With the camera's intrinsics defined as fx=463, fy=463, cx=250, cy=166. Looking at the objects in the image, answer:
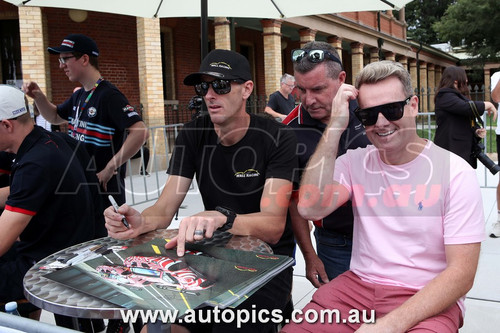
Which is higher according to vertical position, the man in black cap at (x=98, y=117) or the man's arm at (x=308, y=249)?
the man in black cap at (x=98, y=117)

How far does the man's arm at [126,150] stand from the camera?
3.84 m

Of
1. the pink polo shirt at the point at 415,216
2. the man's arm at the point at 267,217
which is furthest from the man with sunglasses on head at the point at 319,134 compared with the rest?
the pink polo shirt at the point at 415,216

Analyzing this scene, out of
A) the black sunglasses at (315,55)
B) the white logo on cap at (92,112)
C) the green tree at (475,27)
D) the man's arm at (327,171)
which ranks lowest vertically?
the man's arm at (327,171)

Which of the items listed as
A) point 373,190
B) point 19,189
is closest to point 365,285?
point 373,190

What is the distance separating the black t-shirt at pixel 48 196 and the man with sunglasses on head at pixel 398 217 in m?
1.40

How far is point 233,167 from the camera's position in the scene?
2555 millimetres

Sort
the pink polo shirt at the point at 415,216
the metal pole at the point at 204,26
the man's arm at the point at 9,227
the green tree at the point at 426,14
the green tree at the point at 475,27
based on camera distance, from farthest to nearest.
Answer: the green tree at the point at 426,14 → the green tree at the point at 475,27 → the metal pole at the point at 204,26 → the man's arm at the point at 9,227 → the pink polo shirt at the point at 415,216

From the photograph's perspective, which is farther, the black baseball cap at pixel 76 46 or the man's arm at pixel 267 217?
the black baseball cap at pixel 76 46

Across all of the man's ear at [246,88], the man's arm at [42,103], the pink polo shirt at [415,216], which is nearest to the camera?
the pink polo shirt at [415,216]

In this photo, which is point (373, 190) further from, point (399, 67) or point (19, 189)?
point (19, 189)

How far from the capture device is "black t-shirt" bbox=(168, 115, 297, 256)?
99.3 inches

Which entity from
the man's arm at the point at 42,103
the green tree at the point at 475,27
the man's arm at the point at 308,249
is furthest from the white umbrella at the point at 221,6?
the green tree at the point at 475,27

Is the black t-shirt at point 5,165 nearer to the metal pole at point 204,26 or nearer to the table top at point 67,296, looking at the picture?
the table top at point 67,296

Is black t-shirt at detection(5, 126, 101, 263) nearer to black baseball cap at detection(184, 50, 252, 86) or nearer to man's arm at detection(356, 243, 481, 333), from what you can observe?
black baseball cap at detection(184, 50, 252, 86)
